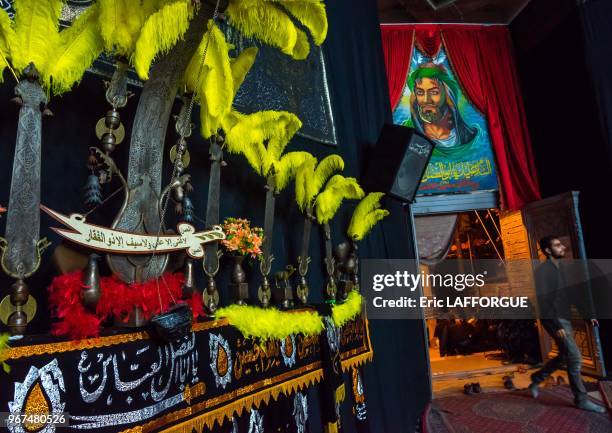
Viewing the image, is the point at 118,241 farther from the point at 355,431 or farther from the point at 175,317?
the point at 355,431

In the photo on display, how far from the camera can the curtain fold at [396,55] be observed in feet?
19.6

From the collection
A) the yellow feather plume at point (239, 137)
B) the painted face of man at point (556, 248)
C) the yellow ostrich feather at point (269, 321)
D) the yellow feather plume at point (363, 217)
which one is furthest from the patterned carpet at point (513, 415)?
the yellow feather plume at point (239, 137)

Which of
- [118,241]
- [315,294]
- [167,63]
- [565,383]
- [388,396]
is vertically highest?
[167,63]

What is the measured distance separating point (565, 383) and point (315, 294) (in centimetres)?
353

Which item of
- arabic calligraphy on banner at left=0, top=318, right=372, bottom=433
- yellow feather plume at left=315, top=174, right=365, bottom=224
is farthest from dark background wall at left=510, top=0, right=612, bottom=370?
arabic calligraphy on banner at left=0, top=318, right=372, bottom=433

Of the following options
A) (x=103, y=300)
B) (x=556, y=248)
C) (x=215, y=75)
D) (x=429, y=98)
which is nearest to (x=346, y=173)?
(x=556, y=248)

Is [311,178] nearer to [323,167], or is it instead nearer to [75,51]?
[323,167]

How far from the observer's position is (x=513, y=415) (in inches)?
140

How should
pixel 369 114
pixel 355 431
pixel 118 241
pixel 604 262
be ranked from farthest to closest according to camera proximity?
1. pixel 604 262
2. pixel 369 114
3. pixel 355 431
4. pixel 118 241

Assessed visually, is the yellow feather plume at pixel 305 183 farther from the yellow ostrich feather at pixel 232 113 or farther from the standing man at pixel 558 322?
the standing man at pixel 558 322

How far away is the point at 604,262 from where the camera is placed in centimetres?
482

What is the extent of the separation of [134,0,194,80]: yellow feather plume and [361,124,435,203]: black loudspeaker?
8.41 feet

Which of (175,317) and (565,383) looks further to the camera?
(565,383)

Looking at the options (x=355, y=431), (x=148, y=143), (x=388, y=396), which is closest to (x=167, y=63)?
(x=148, y=143)
